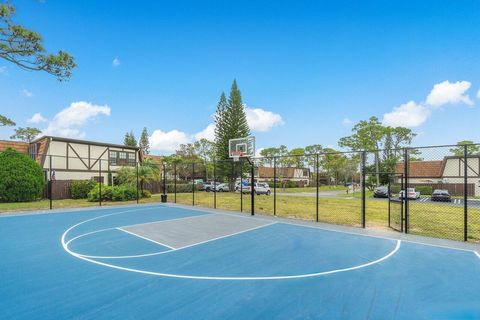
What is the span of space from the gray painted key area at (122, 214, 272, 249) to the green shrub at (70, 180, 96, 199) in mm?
13855

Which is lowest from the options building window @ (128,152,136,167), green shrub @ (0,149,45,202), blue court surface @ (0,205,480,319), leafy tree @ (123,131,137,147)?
blue court surface @ (0,205,480,319)

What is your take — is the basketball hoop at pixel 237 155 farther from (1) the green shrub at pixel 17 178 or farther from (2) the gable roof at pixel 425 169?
Answer: (2) the gable roof at pixel 425 169

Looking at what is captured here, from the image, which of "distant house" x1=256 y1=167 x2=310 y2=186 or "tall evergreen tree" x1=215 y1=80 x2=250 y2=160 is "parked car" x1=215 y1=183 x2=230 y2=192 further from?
"distant house" x1=256 y1=167 x2=310 y2=186

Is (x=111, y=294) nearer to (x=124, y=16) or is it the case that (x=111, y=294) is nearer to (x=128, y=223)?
(x=128, y=223)

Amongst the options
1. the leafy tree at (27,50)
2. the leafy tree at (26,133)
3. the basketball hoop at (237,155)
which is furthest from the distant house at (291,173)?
the leafy tree at (27,50)

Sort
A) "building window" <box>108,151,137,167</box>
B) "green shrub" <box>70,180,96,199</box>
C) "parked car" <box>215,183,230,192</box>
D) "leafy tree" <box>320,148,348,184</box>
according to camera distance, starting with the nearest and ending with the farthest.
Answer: "green shrub" <box>70,180,96,199</box> < "building window" <box>108,151,137,167</box> < "parked car" <box>215,183,230,192</box> < "leafy tree" <box>320,148,348,184</box>

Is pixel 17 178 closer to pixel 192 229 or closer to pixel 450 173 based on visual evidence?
pixel 192 229

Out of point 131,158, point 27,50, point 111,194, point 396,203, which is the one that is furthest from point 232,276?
point 131,158

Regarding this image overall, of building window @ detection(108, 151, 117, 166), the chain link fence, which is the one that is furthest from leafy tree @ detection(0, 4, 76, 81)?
building window @ detection(108, 151, 117, 166)

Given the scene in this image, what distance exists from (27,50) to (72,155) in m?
15.1

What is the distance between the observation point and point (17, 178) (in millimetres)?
16609

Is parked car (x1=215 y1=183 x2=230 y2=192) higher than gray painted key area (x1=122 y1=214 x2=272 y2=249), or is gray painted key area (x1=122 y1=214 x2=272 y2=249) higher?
gray painted key area (x1=122 y1=214 x2=272 y2=249)

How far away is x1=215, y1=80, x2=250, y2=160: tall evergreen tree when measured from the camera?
35.7 m

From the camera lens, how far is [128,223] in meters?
10.2
